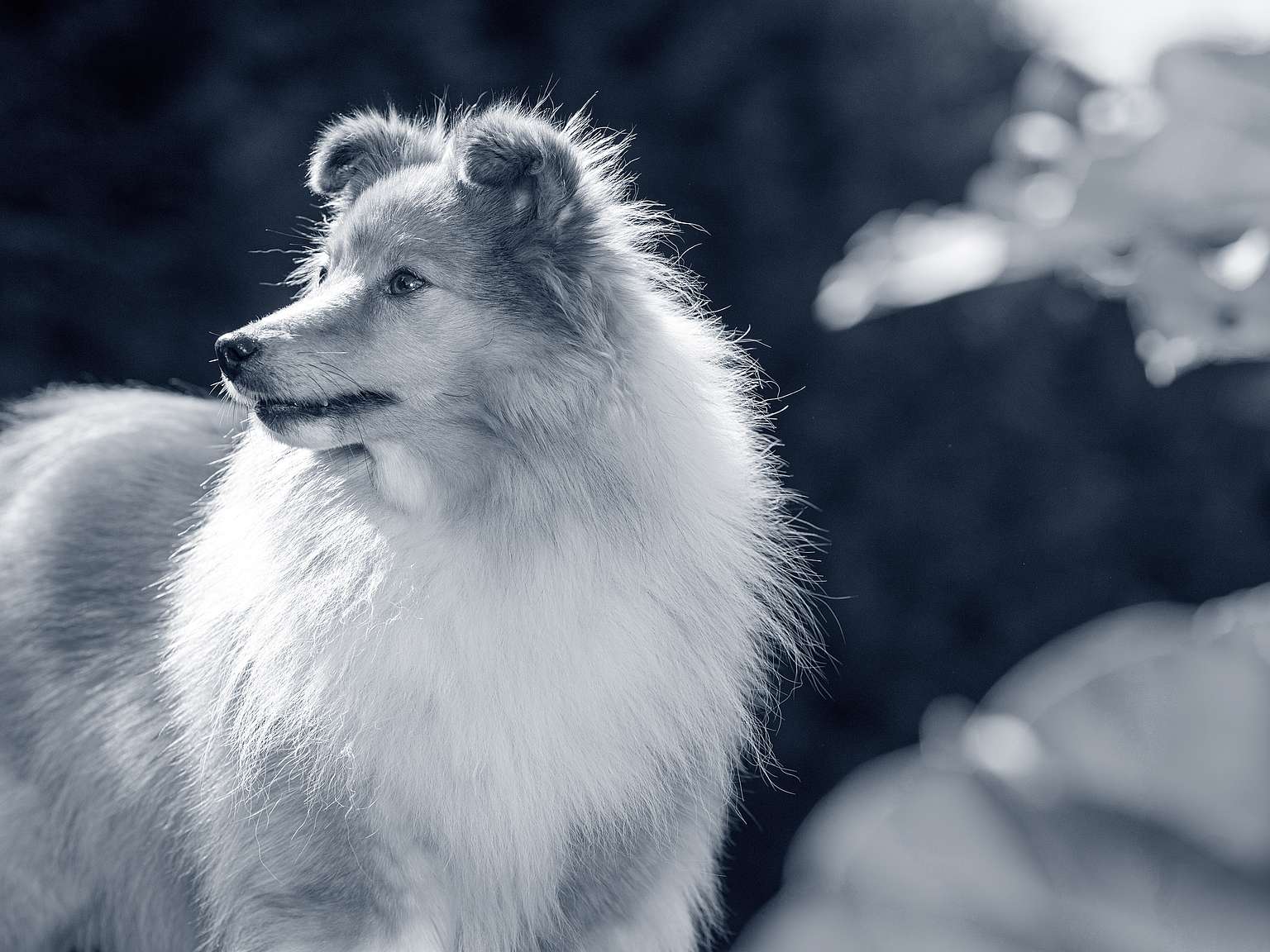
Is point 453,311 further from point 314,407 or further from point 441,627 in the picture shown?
point 441,627

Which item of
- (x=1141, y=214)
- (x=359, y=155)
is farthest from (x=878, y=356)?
(x=1141, y=214)

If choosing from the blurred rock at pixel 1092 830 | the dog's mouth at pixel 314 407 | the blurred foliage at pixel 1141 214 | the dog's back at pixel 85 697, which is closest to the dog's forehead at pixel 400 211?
the dog's mouth at pixel 314 407

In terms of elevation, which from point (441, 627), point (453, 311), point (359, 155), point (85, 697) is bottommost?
point (85, 697)

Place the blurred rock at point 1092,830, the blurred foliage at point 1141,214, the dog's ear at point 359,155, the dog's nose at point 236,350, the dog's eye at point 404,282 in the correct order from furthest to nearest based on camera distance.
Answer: the dog's ear at point 359,155 → the dog's eye at point 404,282 → the dog's nose at point 236,350 → the blurred foliage at point 1141,214 → the blurred rock at point 1092,830

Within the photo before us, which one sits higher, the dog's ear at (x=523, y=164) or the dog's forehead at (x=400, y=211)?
the dog's ear at (x=523, y=164)

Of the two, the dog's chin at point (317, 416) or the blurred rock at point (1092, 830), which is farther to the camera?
the dog's chin at point (317, 416)

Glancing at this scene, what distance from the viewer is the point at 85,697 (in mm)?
1800

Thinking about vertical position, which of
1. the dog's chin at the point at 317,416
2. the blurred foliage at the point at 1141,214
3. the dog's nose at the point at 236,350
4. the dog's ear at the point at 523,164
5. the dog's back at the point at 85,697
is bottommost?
Result: the dog's back at the point at 85,697

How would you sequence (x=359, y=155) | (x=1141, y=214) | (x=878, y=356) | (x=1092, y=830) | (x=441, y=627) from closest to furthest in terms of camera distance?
(x=1092, y=830), (x=1141, y=214), (x=441, y=627), (x=359, y=155), (x=878, y=356)

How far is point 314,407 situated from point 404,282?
194 millimetres

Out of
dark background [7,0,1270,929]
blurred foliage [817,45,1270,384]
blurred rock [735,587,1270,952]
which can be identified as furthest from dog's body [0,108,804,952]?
dark background [7,0,1270,929]

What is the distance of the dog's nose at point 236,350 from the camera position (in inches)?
57.2

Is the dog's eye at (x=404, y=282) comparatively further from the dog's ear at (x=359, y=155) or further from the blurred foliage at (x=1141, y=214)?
the blurred foliage at (x=1141, y=214)

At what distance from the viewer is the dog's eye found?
1556 millimetres
